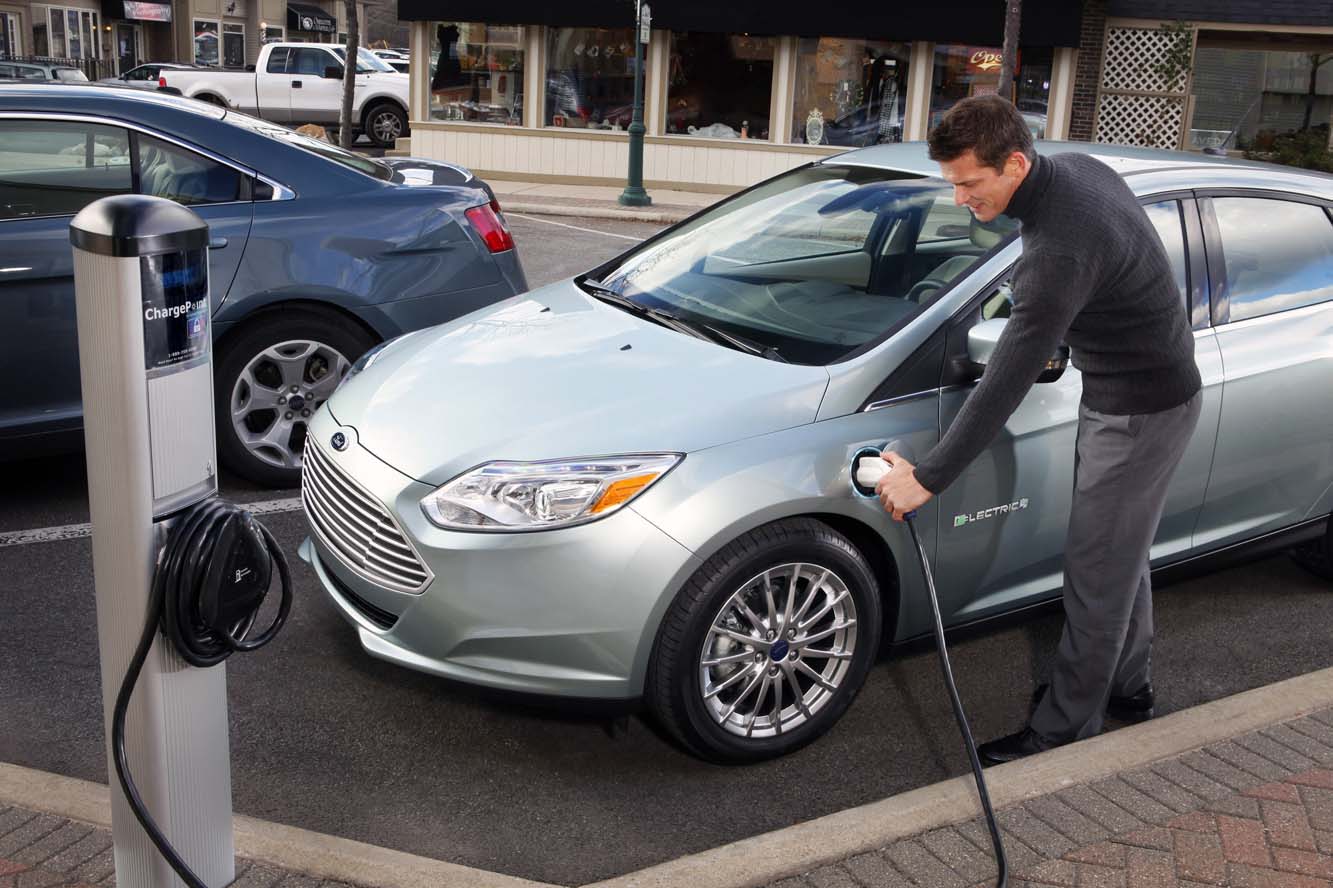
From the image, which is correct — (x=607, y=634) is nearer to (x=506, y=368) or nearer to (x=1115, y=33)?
(x=506, y=368)

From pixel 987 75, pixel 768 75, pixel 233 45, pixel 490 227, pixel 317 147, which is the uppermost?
pixel 233 45

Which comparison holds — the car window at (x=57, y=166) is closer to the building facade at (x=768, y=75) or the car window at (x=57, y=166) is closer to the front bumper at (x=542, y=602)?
the front bumper at (x=542, y=602)

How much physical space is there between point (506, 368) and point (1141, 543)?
1819mm

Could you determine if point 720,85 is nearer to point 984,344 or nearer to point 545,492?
point 984,344

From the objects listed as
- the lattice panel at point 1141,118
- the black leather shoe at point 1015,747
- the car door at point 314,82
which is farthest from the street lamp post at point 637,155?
the black leather shoe at point 1015,747

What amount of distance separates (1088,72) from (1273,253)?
1632 centimetres

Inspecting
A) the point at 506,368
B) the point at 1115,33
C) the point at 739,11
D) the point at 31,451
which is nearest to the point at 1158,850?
the point at 506,368

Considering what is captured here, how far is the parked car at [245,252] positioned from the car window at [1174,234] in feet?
9.30

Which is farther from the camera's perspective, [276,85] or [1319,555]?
[276,85]

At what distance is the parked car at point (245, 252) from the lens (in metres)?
5.04

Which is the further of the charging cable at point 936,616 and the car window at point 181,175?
the car window at point 181,175

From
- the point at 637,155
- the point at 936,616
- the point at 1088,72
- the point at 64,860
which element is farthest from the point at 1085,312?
the point at 1088,72

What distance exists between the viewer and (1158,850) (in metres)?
3.05

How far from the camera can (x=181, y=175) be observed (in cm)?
539
